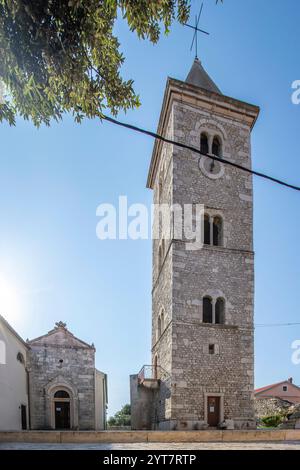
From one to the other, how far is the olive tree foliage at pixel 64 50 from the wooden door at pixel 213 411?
15150mm

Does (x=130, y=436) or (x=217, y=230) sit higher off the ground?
(x=217, y=230)

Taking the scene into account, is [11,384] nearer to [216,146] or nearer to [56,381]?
[56,381]

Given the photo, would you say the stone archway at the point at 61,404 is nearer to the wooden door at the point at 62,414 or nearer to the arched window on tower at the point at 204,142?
the wooden door at the point at 62,414

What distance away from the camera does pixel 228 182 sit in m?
20.5

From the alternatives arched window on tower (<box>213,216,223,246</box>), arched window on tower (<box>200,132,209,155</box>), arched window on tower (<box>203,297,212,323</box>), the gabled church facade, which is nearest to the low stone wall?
arched window on tower (<box>203,297,212,323</box>)

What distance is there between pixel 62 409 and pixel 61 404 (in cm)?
28

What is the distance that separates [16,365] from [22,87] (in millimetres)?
19052

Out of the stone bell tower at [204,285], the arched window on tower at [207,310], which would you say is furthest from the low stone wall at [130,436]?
the arched window on tower at [207,310]

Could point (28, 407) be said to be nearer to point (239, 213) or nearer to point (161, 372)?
point (161, 372)

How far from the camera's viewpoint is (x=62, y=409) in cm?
2286

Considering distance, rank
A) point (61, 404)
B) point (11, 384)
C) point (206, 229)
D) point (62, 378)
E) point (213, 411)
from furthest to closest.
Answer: point (62, 378) < point (61, 404) < point (206, 229) < point (11, 384) < point (213, 411)

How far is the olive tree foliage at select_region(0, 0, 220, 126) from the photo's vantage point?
14.3ft

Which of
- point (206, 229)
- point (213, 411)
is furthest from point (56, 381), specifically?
point (206, 229)
